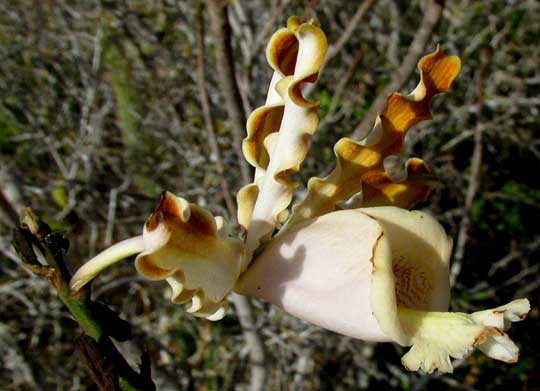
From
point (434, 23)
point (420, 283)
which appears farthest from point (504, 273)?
point (420, 283)

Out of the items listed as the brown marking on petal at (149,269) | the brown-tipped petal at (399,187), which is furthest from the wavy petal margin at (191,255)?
the brown-tipped petal at (399,187)

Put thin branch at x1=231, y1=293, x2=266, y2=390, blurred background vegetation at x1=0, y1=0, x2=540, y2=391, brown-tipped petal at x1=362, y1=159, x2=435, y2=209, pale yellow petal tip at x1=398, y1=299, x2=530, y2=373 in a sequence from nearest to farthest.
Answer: pale yellow petal tip at x1=398, y1=299, x2=530, y2=373, brown-tipped petal at x1=362, y1=159, x2=435, y2=209, thin branch at x1=231, y1=293, x2=266, y2=390, blurred background vegetation at x1=0, y1=0, x2=540, y2=391

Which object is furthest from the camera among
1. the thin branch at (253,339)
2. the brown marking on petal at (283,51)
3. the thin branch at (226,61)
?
the thin branch at (253,339)

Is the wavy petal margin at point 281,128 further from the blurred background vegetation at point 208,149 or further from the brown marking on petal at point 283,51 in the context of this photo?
the blurred background vegetation at point 208,149

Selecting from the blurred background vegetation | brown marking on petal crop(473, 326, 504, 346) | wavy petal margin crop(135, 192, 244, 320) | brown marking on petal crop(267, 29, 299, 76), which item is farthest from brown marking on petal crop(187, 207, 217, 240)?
the blurred background vegetation

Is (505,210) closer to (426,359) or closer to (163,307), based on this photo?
(163,307)

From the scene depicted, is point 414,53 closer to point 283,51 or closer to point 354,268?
point 283,51

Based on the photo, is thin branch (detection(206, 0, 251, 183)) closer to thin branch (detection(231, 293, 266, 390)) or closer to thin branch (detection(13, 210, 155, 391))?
thin branch (detection(231, 293, 266, 390))
